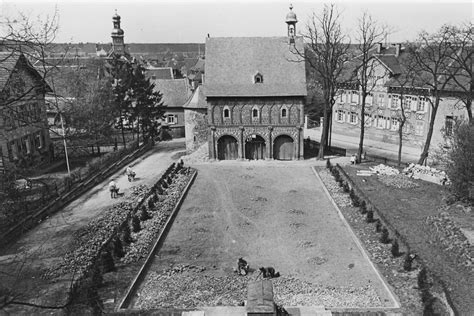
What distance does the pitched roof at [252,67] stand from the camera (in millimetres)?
37344

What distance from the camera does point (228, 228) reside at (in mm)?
23109

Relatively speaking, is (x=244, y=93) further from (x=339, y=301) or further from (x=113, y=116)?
(x=339, y=301)

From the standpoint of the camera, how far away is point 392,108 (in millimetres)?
46562

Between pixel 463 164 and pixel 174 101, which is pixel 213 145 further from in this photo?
pixel 463 164

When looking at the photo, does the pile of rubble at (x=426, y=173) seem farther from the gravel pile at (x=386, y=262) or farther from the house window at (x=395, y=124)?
the house window at (x=395, y=124)

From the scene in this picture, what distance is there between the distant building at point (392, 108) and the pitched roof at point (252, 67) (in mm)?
8603

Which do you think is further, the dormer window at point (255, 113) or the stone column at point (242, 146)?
the stone column at point (242, 146)

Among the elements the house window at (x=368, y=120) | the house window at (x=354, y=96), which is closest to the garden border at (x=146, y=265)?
the house window at (x=368, y=120)

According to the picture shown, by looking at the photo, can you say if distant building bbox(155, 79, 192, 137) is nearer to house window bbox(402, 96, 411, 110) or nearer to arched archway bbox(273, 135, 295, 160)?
arched archway bbox(273, 135, 295, 160)

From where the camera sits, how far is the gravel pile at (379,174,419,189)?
2992 cm

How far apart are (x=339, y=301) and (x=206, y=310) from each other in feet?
17.4

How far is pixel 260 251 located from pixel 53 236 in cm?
1172

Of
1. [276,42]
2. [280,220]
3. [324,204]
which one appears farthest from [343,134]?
[280,220]

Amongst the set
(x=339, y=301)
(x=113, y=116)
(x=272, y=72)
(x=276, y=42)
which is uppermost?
(x=276, y=42)
